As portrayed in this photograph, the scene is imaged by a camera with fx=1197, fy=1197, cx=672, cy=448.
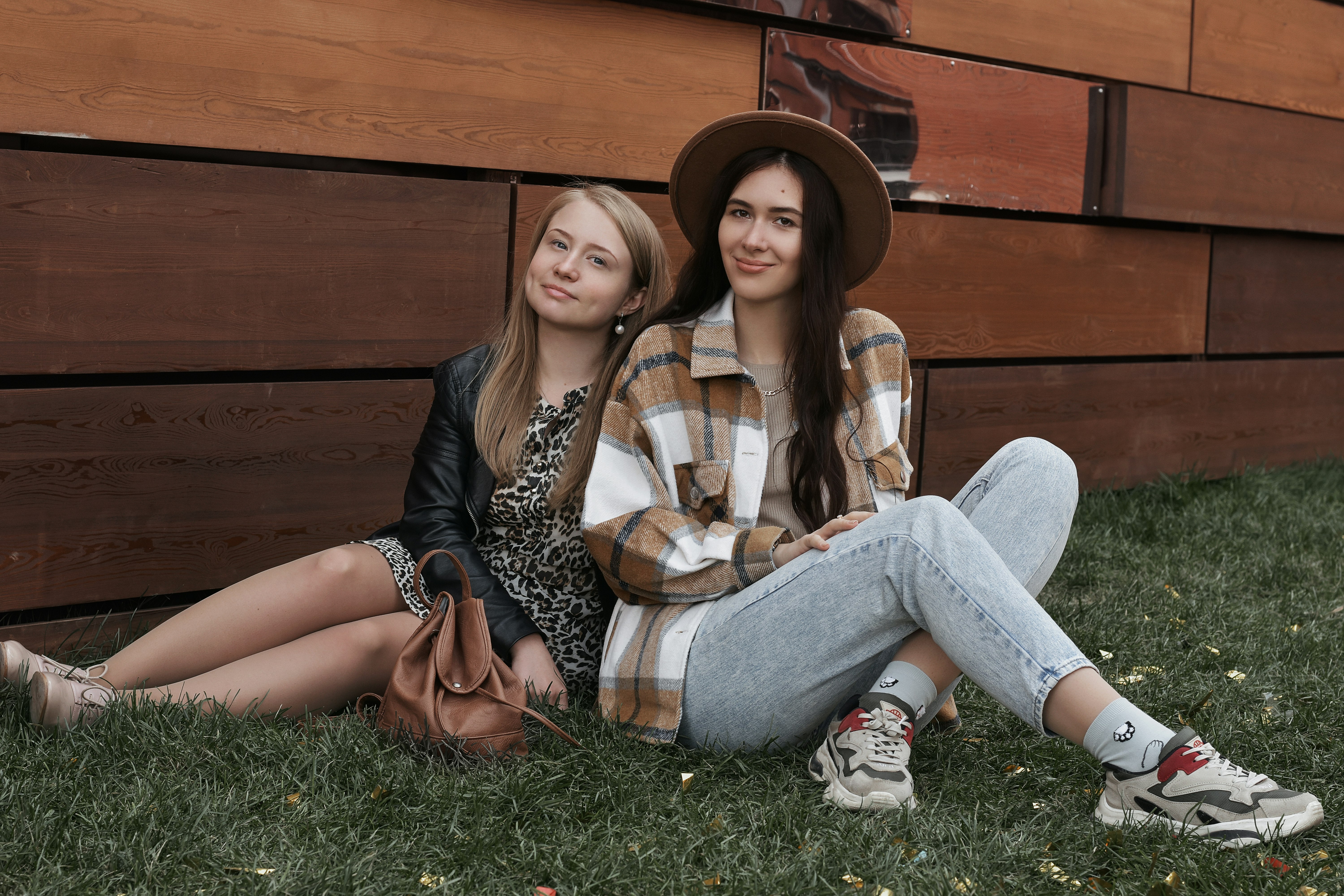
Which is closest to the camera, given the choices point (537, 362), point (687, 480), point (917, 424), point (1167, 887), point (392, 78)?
point (1167, 887)

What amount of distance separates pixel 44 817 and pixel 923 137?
3.61 metres

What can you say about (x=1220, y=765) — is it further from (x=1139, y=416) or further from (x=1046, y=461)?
(x=1139, y=416)

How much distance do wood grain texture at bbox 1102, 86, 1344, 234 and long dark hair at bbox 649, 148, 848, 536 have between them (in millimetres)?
2965

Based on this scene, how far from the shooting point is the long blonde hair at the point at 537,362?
2.61 meters

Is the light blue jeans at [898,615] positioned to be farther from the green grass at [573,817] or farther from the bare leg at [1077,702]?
the green grass at [573,817]

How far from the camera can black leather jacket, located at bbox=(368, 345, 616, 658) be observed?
254 cm

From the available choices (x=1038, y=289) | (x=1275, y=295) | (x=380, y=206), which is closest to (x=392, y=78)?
(x=380, y=206)

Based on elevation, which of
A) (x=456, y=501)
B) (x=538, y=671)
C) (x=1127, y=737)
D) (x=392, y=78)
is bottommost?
(x=538, y=671)

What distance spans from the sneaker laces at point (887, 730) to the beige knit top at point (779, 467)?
49cm

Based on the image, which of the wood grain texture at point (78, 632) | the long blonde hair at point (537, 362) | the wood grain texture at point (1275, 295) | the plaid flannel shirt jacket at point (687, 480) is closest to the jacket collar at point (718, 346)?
the plaid flannel shirt jacket at point (687, 480)

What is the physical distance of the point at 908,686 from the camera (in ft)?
7.25

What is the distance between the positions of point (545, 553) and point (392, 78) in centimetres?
146

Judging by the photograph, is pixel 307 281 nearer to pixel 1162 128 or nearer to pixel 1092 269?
pixel 1092 269

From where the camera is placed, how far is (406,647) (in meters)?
2.25
